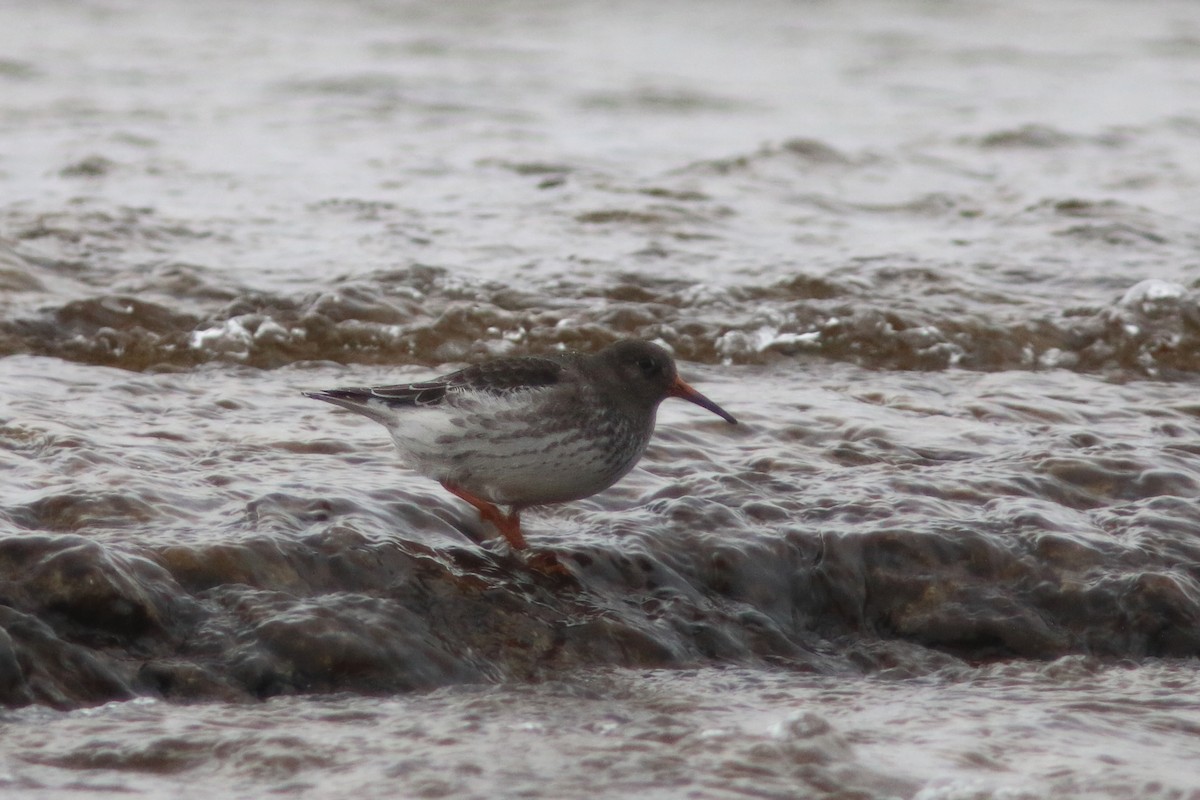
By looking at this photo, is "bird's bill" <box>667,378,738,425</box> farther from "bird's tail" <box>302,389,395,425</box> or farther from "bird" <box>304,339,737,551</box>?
"bird's tail" <box>302,389,395,425</box>

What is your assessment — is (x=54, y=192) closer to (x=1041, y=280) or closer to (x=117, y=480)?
(x=117, y=480)

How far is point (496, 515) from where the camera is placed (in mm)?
5723

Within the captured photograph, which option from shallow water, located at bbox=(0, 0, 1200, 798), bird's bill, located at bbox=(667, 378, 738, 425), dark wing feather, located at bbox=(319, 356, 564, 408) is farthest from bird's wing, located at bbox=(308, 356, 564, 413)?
bird's bill, located at bbox=(667, 378, 738, 425)

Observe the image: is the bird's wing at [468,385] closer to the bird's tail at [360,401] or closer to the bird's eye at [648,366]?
the bird's tail at [360,401]

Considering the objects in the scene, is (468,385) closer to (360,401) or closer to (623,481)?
(360,401)

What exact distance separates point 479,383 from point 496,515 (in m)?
0.52

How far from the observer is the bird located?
18.3ft

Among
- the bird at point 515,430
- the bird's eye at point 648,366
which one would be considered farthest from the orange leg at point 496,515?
the bird's eye at point 648,366

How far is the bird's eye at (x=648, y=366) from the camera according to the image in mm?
6086

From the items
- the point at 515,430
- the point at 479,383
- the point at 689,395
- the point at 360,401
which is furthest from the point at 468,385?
the point at 689,395

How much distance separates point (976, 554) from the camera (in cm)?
552

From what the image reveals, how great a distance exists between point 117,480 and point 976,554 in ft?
10.5

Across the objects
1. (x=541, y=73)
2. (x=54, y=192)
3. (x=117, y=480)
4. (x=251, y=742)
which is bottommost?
(x=251, y=742)

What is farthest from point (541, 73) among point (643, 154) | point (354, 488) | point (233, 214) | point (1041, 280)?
point (354, 488)
